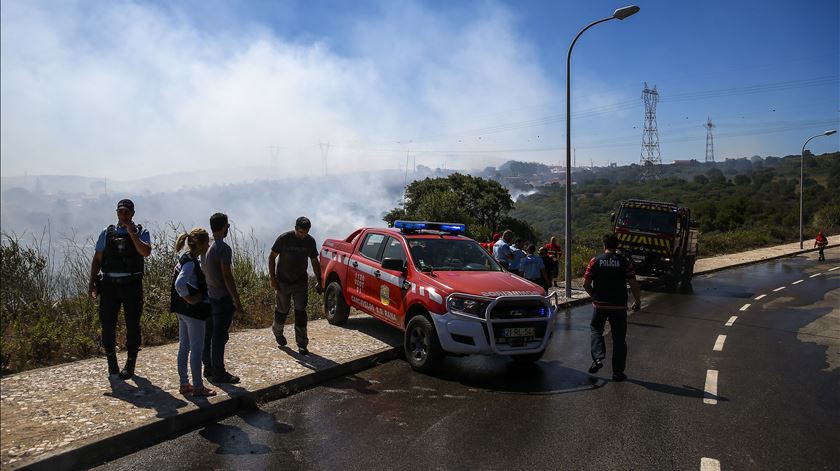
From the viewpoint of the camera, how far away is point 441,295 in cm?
707

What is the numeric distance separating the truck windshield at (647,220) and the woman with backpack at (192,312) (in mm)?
15735

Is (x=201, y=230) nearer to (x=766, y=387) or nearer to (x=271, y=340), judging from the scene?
(x=271, y=340)

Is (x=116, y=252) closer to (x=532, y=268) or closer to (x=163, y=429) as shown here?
(x=163, y=429)

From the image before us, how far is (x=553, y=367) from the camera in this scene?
25.7 ft

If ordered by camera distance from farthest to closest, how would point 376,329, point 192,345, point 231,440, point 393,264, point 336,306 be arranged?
point 336,306 < point 376,329 < point 393,264 < point 192,345 < point 231,440

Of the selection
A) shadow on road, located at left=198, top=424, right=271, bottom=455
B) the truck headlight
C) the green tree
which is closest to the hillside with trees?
the green tree

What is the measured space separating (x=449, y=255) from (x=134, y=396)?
4.39m

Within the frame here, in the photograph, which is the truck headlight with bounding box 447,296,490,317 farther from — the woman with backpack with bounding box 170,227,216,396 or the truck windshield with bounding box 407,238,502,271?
the woman with backpack with bounding box 170,227,216,396

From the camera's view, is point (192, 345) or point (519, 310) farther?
point (519, 310)

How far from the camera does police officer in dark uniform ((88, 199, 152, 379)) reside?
5938 mm

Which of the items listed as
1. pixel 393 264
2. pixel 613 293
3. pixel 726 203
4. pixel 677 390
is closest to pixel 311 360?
pixel 393 264

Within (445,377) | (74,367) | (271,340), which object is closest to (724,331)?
(445,377)

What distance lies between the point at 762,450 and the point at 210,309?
526cm

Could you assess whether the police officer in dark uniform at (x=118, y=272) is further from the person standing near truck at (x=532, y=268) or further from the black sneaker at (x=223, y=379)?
the person standing near truck at (x=532, y=268)
